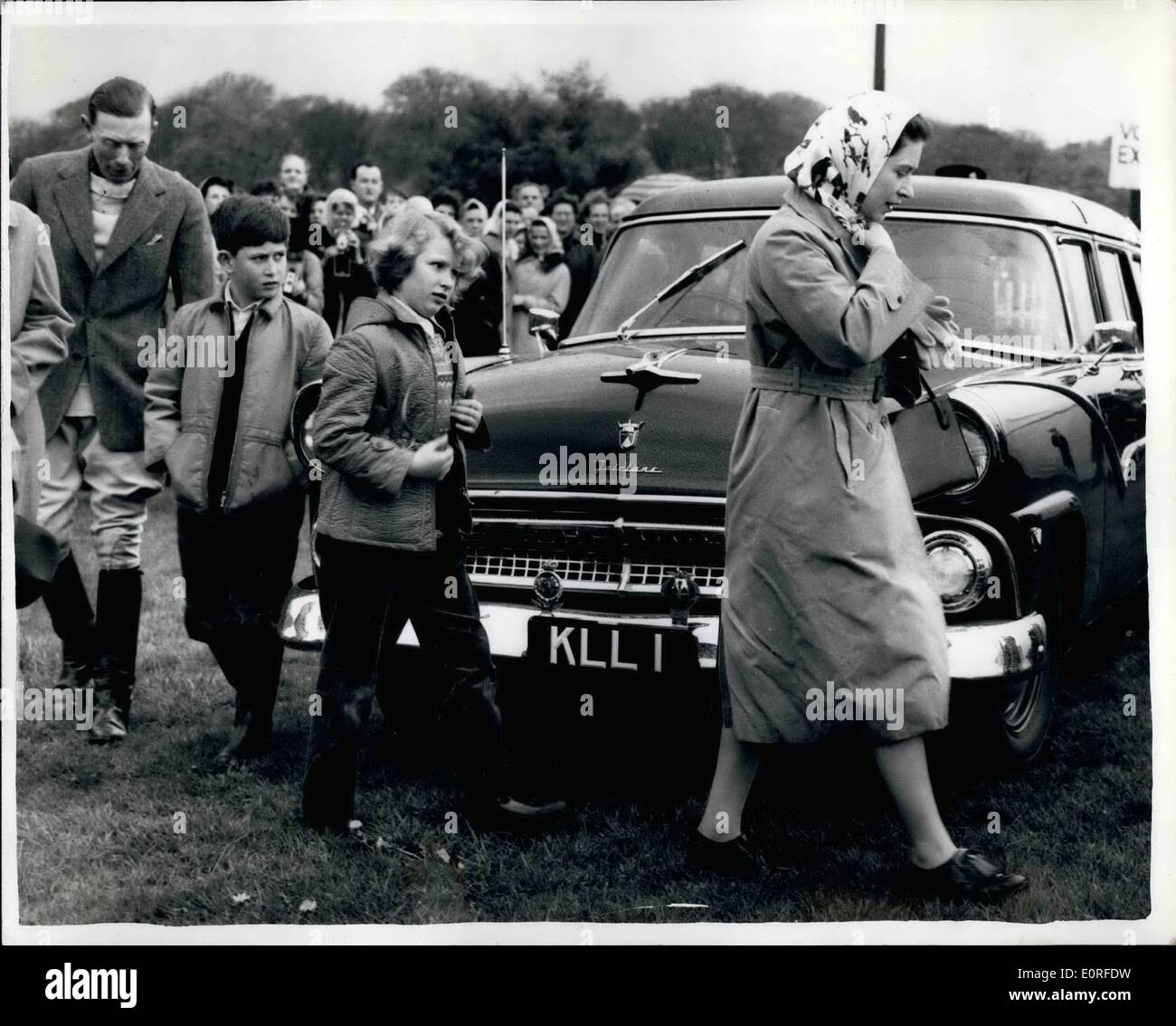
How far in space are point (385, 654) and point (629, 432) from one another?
2.84 ft

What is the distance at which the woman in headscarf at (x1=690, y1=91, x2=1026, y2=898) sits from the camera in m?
3.20

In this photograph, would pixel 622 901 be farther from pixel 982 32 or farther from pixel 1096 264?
pixel 1096 264

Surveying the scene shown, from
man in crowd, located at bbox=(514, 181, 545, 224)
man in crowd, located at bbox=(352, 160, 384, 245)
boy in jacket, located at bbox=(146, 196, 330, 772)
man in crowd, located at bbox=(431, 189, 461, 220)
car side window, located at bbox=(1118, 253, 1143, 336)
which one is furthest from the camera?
man in crowd, located at bbox=(514, 181, 545, 224)

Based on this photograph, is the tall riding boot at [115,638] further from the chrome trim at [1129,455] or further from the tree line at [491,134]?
the chrome trim at [1129,455]

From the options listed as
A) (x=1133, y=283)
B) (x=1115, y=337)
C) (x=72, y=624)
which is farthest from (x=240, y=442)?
(x=1133, y=283)

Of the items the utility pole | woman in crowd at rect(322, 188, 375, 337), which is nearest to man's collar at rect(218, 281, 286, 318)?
the utility pole

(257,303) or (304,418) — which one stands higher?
(257,303)

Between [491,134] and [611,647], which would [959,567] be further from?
[491,134]

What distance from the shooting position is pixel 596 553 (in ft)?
12.7

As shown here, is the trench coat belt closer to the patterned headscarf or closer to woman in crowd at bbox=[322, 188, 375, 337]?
the patterned headscarf

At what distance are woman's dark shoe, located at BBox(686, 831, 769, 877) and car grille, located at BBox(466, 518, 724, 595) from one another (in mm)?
625

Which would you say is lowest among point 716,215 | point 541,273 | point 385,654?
point 385,654

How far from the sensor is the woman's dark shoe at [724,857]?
3.45 meters
